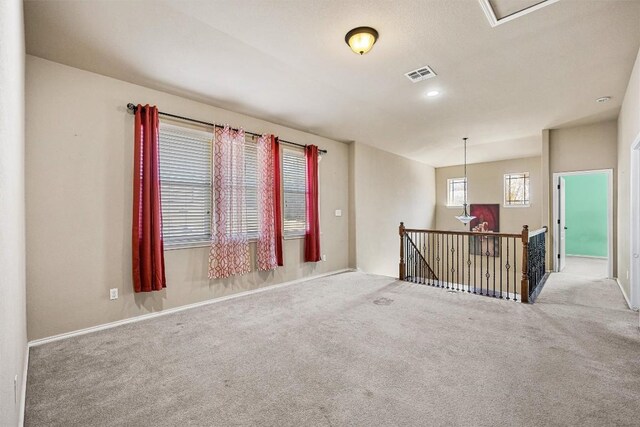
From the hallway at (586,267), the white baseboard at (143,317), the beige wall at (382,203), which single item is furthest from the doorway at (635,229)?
the white baseboard at (143,317)

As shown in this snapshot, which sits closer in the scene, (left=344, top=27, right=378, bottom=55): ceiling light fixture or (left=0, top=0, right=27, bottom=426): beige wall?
(left=0, top=0, right=27, bottom=426): beige wall

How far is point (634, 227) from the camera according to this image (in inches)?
137

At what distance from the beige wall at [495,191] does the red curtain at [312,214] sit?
19.4 ft

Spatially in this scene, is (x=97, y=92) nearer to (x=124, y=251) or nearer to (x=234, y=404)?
(x=124, y=251)

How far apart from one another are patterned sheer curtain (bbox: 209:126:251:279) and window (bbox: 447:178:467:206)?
24.9 ft

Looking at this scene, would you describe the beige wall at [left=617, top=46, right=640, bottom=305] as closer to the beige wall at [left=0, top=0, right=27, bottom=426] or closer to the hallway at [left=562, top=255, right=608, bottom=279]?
the hallway at [left=562, top=255, right=608, bottom=279]

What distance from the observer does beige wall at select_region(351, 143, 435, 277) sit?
21.2 feet

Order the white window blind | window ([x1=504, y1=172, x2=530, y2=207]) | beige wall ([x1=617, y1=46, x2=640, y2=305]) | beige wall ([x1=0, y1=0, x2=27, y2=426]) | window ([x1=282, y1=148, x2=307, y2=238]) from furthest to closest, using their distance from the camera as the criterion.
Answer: window ([x1=504, y1=172, x2=530, y2=207]) < window ([x1=282, y1=148, x2=307, y2=238]) < the white window blind < beige wall ([x1=617, y1=46, x2=640, y2=305]) < beige wall ([x1=0, y1=0, x2=27, y2=426])

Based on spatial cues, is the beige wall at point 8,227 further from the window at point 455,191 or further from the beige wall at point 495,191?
the window at point 455,191

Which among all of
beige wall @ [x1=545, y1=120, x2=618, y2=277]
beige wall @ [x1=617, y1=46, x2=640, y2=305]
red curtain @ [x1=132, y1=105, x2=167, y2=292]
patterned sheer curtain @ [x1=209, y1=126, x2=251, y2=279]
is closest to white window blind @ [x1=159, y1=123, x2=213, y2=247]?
patterned sheer curtain @ [x1=209, y1=126, x2=251, y2=279]

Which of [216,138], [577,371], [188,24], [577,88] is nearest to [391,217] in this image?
[577,88]

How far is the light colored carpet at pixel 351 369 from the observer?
5.85 feet

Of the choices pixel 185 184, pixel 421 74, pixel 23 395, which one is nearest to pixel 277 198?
pixel 185 184

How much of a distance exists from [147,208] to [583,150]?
7.34 meters
